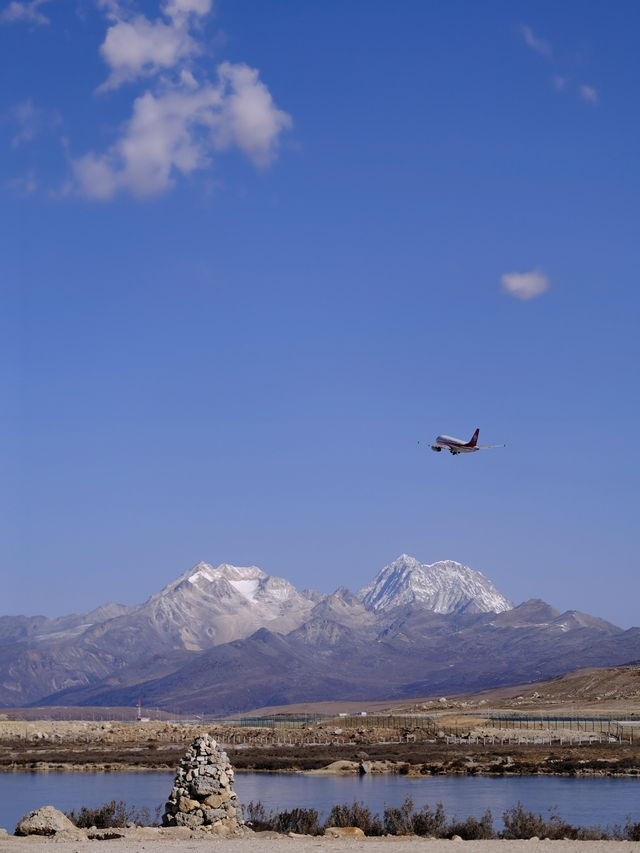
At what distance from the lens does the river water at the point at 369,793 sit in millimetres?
44031

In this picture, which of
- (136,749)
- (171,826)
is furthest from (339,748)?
(171,826)

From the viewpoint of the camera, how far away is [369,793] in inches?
2004

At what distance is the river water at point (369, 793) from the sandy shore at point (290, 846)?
12.9 metres

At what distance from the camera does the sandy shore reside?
24.1 metres

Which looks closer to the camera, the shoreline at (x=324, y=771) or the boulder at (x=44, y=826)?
the boulder at (x=44, y=826)

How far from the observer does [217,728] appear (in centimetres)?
10138

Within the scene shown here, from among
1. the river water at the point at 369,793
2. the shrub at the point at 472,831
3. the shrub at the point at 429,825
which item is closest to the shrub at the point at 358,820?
the shrub at the point at 429,825

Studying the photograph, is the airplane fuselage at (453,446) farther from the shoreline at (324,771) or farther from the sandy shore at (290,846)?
the sandy shore at (290,846)

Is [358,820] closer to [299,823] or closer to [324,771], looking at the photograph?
[299,823]

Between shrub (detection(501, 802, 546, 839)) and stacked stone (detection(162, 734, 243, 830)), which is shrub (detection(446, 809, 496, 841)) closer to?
shrub (detection(501, 802, 546, 839))

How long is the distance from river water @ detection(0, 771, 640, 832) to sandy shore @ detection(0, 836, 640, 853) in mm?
12867

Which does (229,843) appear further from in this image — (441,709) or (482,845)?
(441,709)

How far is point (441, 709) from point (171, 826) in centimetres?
10880

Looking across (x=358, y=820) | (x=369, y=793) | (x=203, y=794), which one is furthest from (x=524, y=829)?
(x=369, y=793)
